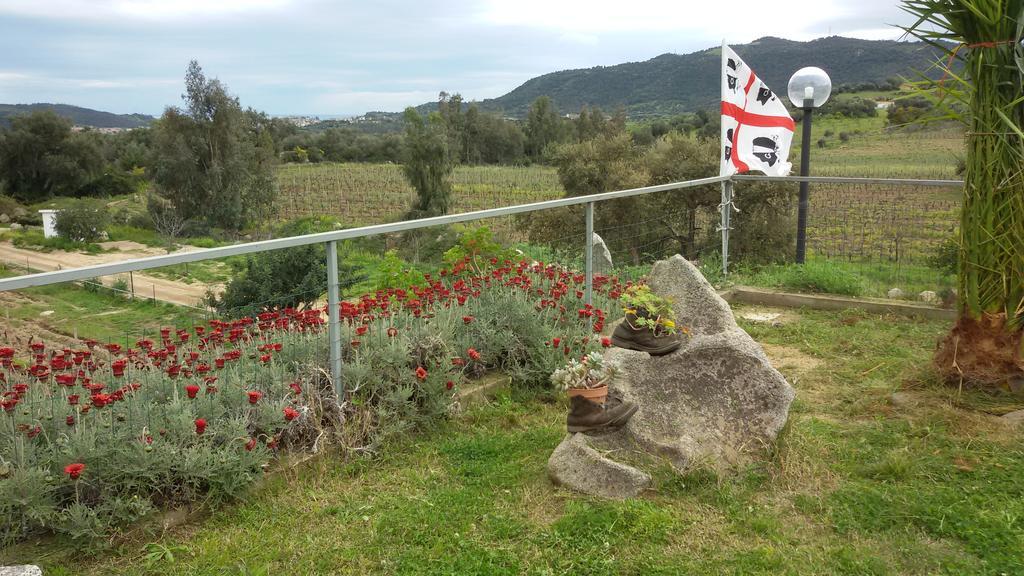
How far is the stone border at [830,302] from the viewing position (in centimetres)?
634

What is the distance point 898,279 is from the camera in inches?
281

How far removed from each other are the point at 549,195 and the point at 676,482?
2746cm

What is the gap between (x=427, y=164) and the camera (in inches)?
1145

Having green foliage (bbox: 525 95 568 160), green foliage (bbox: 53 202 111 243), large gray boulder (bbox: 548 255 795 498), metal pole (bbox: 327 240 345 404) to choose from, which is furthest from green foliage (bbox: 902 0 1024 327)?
green foliage (bbox: 525 95 568 160)

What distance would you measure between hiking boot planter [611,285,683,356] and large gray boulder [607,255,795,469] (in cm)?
6

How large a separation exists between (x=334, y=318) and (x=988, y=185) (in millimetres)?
3593

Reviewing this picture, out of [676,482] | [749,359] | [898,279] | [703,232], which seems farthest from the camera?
[703,232]

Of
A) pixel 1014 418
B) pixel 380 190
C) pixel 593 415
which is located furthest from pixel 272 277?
pixel 380 190

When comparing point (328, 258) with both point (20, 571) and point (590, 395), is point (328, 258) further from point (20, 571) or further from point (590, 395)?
point (20, 571)

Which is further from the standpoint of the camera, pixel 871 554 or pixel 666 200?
pixel 666 200

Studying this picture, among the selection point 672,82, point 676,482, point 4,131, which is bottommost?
point 676,482

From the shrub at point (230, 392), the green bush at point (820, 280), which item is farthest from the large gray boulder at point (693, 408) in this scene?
the green bush at point (820, 280)

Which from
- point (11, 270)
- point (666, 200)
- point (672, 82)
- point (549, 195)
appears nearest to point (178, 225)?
point (11, 270)

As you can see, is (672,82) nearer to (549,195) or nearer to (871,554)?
(549,195)
